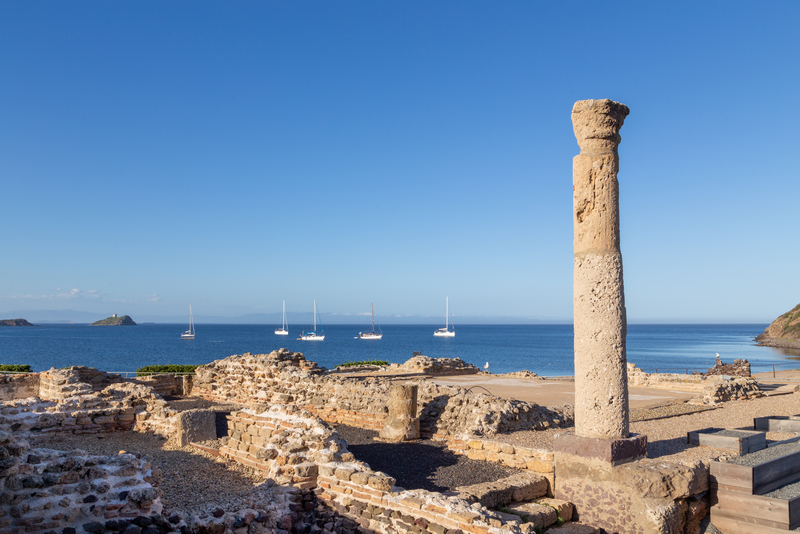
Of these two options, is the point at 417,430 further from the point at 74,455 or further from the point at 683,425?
the point at 74,455

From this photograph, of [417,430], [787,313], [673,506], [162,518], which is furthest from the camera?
[787,313]

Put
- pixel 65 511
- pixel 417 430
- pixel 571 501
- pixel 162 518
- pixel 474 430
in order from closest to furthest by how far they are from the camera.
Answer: pixel 65 511 → pixel 162 518 → pixel 571 501 → pixel 474 430 → pixel 417 430

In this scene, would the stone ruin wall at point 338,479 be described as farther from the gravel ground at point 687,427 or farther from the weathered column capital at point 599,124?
the weathered column capital at point 599,124

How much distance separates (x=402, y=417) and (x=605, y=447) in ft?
15.0

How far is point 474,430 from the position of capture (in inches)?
361

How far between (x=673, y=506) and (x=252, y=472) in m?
5.21

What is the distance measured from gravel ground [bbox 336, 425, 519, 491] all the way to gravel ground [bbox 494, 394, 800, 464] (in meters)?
0.71

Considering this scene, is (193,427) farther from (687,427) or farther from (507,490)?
(687,427)

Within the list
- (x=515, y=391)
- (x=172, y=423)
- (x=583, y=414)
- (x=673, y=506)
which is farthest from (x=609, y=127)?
(x=515, y=391)

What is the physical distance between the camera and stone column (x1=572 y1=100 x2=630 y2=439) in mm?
6645

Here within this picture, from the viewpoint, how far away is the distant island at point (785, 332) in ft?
263

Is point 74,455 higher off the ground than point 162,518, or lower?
higher

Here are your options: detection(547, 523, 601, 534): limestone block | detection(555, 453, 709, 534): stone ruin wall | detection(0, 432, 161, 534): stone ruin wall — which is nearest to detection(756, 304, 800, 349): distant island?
detection(555, 453, 709, 534): stone ruin wall

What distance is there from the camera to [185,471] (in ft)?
25.0
